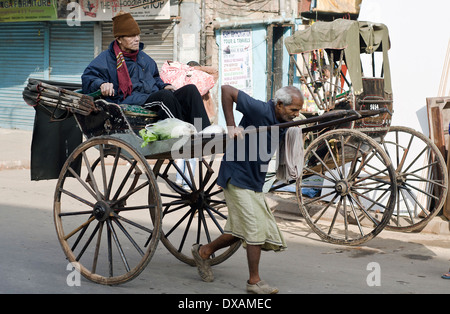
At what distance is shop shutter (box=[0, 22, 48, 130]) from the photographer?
1723cm

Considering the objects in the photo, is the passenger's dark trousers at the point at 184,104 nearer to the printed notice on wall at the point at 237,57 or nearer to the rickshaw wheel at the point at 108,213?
the rickshaw wheel at the point at 108,213

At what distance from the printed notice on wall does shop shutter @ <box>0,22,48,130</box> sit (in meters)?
4.84

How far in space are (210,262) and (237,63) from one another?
11.1 meters

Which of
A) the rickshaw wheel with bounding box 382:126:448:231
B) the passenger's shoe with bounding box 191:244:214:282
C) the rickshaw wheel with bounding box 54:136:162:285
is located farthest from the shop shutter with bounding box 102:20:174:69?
the passenger's shoe with bounding box 191:244:214:282

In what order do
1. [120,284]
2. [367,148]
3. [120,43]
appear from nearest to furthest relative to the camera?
[120,284] < [120,43] < [367,148]

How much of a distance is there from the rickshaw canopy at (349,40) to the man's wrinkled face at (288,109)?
2.73 metres

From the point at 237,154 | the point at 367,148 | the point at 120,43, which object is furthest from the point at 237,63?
the point at 237,154

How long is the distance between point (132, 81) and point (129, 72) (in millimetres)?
86

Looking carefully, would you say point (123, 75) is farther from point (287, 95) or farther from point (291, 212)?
point (291, 212)

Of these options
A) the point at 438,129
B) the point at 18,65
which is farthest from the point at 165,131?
the point at 18,65

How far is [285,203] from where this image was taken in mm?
8328

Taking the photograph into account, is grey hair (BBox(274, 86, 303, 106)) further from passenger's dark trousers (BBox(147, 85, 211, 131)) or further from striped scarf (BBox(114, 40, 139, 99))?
striped scarf (BBox(114, 40, 139, 99))
